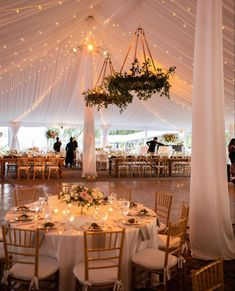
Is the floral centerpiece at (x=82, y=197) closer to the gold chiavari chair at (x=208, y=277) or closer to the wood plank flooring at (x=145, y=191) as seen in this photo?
the wood plank flooring at (x=145, y=191)

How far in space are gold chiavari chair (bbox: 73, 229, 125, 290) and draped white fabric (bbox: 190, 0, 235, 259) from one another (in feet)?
5.71

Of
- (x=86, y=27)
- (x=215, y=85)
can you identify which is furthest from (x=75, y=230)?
(x=86, y=27)

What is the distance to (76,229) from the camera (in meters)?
3.32

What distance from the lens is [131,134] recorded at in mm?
24453

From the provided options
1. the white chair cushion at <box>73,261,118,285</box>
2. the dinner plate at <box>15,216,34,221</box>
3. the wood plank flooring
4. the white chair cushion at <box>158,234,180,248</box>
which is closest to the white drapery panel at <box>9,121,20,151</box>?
the wood plank flooring

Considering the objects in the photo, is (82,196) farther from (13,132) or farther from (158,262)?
(13,132)

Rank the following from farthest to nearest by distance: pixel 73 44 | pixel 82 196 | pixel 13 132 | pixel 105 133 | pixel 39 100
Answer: pixel 105 133
pixel 13 132
pixel 39 100
pixel 73 44
pixel 82 196

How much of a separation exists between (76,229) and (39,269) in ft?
1.74

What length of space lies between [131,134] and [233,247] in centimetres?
2007

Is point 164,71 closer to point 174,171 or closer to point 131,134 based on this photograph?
point 174,171

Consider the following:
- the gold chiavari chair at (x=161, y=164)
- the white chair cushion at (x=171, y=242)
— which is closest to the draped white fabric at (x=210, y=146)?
the white chair cushion at (x=171, y=242)

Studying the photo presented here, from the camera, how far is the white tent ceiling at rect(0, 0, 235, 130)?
6.15 meters

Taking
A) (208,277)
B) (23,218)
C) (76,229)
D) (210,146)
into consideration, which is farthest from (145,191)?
(208,277)

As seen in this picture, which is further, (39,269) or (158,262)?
(158,262)
